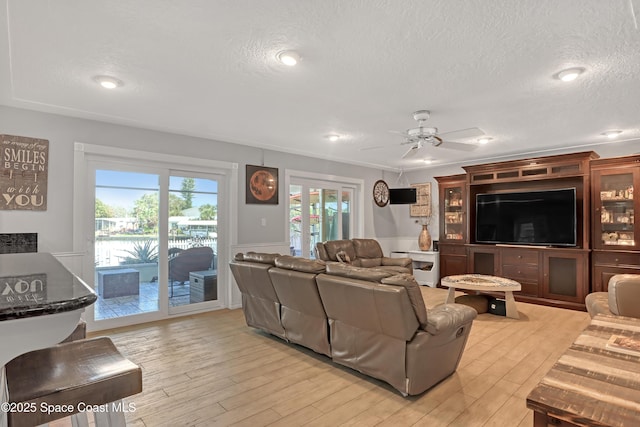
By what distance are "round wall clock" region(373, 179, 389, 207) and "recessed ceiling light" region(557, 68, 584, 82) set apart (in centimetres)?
480

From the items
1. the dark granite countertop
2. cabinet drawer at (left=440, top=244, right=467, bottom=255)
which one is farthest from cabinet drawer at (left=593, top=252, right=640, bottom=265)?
the dark granite countertop

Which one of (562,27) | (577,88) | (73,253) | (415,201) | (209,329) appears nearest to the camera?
(562,27)

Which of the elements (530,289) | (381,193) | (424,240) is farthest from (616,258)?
(381,193)

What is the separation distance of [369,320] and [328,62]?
76.9 inches

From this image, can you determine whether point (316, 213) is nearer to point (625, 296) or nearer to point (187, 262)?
point (187, 262)

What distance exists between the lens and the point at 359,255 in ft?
21.0

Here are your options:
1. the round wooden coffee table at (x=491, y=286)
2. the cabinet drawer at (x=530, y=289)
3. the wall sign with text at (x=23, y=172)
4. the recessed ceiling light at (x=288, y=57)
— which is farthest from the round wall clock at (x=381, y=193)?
the wall sign with text at (x=23, y=172)

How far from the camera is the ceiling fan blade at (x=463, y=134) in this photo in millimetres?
4410

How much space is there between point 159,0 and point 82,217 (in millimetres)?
2970

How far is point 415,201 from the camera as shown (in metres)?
7.50

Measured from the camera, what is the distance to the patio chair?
4715 millimetres

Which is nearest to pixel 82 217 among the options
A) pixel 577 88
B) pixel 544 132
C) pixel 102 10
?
pixel 102 10

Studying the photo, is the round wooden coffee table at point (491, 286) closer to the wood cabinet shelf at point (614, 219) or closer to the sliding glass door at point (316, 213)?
the wood cabinet shelf at point (614, 219)

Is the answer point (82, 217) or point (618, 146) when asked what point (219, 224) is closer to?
point (82, 217)
